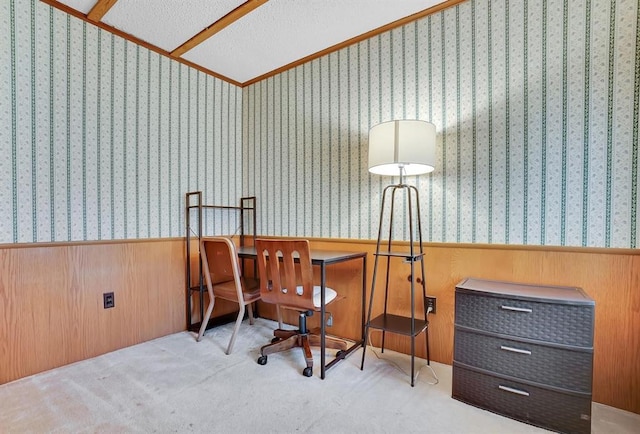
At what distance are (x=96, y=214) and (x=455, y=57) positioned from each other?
102 inches

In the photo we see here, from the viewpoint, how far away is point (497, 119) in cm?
188

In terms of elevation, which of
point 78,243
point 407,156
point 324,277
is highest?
point 407,156

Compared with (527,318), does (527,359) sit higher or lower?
lower

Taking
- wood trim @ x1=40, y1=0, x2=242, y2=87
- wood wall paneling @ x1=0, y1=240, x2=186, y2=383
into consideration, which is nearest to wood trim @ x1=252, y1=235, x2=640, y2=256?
wood wall paneling @ x1=0, y1=240, x2=186, y2=383

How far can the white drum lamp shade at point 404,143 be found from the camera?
1778 millimetres

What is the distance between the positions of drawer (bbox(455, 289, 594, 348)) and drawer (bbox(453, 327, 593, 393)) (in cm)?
4

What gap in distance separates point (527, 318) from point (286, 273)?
1.26 m

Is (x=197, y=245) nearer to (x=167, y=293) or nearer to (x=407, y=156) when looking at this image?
(x=167, y=293)

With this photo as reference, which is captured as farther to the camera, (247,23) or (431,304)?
(247,23)

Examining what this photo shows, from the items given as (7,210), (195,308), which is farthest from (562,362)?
(7,210)

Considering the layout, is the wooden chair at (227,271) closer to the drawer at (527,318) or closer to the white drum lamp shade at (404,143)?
the white drum lamp shade at (404,143)

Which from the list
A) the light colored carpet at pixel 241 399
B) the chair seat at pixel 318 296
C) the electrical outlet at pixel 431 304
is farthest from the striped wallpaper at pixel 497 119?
the light colored carpet at pixel 241 399

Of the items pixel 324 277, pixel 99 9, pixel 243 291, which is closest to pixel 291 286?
pixel 324 277

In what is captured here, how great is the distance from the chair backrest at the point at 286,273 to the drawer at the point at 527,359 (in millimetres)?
852
